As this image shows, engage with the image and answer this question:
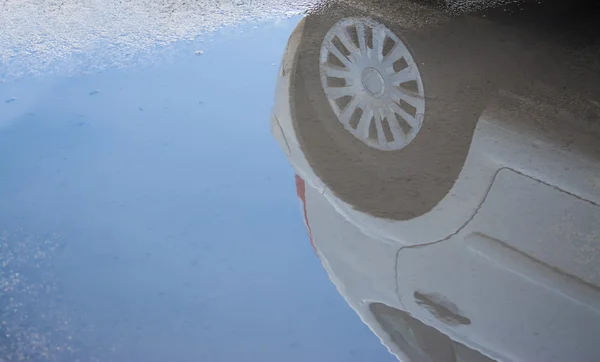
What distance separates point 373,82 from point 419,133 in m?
0.35

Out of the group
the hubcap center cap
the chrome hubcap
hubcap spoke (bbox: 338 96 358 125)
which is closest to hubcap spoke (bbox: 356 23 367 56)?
the chrome hubcap

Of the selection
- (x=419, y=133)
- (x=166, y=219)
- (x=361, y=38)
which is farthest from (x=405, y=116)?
(x=166, y=219)

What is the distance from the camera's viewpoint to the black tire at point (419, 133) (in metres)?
1.98

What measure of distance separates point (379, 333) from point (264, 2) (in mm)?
2165

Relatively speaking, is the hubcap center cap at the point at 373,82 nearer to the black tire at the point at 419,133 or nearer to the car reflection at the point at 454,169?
the car reflection at the point at 454,169

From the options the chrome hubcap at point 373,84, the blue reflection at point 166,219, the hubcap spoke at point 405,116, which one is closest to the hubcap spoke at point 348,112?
the chrome hubcap at point 373,84

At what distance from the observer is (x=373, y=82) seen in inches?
99.7

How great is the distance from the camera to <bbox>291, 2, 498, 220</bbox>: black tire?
198 cm

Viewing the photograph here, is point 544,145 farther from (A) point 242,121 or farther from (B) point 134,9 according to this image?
(B) point 134,9

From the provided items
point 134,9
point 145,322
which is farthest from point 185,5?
point 145,322

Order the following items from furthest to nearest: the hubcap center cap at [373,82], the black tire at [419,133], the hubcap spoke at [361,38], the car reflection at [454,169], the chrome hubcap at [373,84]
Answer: the hubcap spoke at [361,38] → the hubcap center cap at [373,82] → the chrome hubcap at [373,84] → the black tire at [419,133] → the car reflection at [454,169]

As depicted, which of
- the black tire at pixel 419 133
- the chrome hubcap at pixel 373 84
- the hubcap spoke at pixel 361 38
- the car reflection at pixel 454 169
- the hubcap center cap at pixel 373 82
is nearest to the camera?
the car reflection at pixel 454 169

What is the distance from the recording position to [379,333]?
1596 mm

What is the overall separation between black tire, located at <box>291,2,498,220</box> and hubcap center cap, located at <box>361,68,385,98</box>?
172 mm
